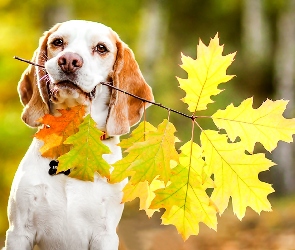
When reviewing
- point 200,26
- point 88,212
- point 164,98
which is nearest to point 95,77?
point 88,212

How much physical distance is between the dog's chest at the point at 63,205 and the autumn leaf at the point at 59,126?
12 cm

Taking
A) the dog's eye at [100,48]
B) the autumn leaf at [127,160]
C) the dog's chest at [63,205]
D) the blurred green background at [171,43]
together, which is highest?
the blurred green background at [171,43]

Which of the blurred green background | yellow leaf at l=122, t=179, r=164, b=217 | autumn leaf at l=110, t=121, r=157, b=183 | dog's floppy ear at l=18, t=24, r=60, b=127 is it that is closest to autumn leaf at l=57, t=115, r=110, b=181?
autumn leaf at l=110, t=121, r=157, b=183

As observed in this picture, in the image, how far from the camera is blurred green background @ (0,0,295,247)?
877 cm

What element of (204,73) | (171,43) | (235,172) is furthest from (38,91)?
(171,43)

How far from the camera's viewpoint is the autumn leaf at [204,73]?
2387mm

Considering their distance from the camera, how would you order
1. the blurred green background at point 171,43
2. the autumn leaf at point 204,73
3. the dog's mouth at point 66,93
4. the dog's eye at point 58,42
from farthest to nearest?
1. the blurred green background at point 171,43
2. the dog's eye at point 58,42
3. the dog's mouth at point 66,93
4. the autumn leaf at point 204,73

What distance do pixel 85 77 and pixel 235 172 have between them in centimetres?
72

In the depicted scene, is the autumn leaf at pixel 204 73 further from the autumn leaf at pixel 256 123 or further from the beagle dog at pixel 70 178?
the beagle dog at pixel 70 178

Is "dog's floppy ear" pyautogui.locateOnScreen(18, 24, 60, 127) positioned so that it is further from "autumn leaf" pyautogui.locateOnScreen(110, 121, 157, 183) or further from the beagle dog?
"autumn leaf" pyautogui.locateOnScreen(110, 121, 157, 183)

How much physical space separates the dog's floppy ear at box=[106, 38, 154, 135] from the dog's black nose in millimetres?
257

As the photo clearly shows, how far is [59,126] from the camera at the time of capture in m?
2.61

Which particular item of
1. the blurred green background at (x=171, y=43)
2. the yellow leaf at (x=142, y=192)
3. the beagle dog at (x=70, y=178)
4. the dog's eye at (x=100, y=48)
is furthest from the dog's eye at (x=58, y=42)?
the blurred green background at (x=171, y=43)

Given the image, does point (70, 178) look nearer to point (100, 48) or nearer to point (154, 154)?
point (154, 154)
